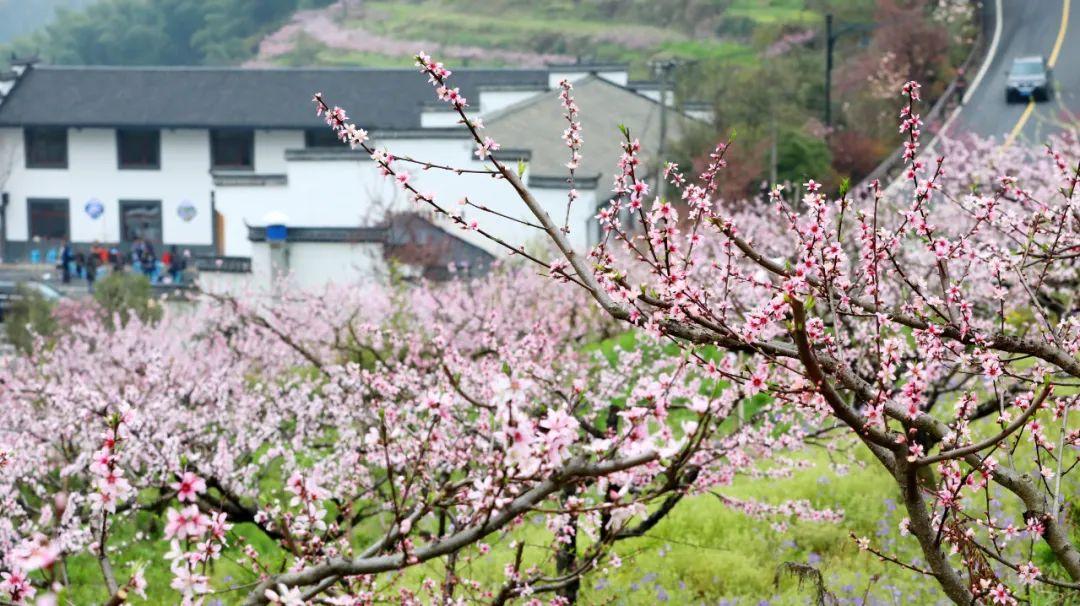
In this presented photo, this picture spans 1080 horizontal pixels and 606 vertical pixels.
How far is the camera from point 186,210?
45938 mm

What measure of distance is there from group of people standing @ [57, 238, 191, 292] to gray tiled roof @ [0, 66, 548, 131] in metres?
5.25

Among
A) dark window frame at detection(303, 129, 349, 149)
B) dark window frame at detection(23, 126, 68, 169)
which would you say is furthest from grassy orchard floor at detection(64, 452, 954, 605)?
dark window frame at detection(23, 126, 68, 169)

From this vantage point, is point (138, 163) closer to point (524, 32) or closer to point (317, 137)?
point (317, 137)

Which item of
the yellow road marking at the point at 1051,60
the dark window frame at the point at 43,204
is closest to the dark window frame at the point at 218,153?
the dark window frame at the point at 43,204

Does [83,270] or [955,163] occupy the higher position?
[955,163]

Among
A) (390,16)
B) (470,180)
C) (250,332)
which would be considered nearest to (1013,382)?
(250,332)

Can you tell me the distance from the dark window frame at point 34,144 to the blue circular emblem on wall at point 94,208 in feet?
7.11

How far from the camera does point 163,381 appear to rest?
48.3ft

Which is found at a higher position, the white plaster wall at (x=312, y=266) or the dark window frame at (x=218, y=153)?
the dark window frame at (x=218, y=153)

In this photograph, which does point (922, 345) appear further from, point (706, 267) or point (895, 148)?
point (895, 148)

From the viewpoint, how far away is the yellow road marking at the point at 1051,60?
118ft

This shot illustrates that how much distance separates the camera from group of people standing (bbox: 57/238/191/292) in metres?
39.7

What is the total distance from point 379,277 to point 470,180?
6.59 metres

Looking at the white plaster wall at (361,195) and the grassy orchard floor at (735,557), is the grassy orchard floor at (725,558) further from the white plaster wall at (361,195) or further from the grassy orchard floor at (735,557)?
the white plaster wall at (361,195)
